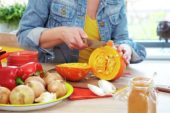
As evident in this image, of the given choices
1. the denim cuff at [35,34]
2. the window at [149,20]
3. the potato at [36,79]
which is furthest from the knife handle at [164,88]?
the window at [149,20]

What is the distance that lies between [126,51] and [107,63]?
120 mm

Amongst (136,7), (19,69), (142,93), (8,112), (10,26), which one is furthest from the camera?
(136,7)

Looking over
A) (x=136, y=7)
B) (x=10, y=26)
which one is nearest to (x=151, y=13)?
(x=136, y=7)

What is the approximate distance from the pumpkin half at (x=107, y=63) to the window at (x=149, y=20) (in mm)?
1316

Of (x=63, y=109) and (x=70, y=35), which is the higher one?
(x=70, y=35)

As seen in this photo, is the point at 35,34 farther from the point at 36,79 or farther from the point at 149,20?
the point at 149,20

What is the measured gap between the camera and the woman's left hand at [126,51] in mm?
1120

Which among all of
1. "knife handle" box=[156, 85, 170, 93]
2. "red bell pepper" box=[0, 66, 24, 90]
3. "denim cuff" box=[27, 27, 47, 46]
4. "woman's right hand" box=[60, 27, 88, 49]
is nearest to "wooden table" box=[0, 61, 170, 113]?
"knife handle" box=[156, 85, 170, 93]

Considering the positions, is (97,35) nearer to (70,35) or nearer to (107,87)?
(70,35)

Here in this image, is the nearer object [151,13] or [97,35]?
[97,35]

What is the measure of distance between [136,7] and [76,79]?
58.1 inches

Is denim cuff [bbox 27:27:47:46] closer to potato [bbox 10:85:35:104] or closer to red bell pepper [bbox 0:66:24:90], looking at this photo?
red bell pepper [bbox 0:66:24:90]

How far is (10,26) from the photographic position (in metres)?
2.18

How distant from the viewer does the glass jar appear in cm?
67
